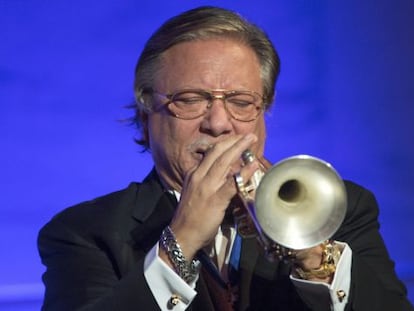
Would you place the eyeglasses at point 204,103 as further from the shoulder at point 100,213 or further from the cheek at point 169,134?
the shoulder at point 100,213

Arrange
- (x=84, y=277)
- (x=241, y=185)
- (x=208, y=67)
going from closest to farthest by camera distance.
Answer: (x=241, y=185) < (x=84, y=277) < (x=208, y=67)

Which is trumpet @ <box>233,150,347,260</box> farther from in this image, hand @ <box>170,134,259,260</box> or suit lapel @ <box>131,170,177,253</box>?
suit lapel @ <box>131,170,177,253</box>

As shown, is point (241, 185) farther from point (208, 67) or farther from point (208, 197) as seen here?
point (208, 67)

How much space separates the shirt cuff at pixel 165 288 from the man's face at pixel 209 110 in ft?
1.00

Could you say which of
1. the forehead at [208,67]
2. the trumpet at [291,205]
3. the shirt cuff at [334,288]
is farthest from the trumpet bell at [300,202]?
the forehead at [208,67]

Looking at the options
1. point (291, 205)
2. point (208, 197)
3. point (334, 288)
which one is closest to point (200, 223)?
point (208, 197)

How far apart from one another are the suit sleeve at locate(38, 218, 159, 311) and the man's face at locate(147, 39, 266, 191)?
23cm

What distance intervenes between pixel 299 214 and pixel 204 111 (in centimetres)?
Result: 37

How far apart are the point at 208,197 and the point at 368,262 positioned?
490mm

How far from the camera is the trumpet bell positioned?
110 cm

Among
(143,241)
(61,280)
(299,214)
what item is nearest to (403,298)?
(299,214)

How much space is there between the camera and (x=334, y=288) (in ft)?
3.95

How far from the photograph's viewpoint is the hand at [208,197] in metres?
1.13

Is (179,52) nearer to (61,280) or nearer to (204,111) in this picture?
(204,111)
